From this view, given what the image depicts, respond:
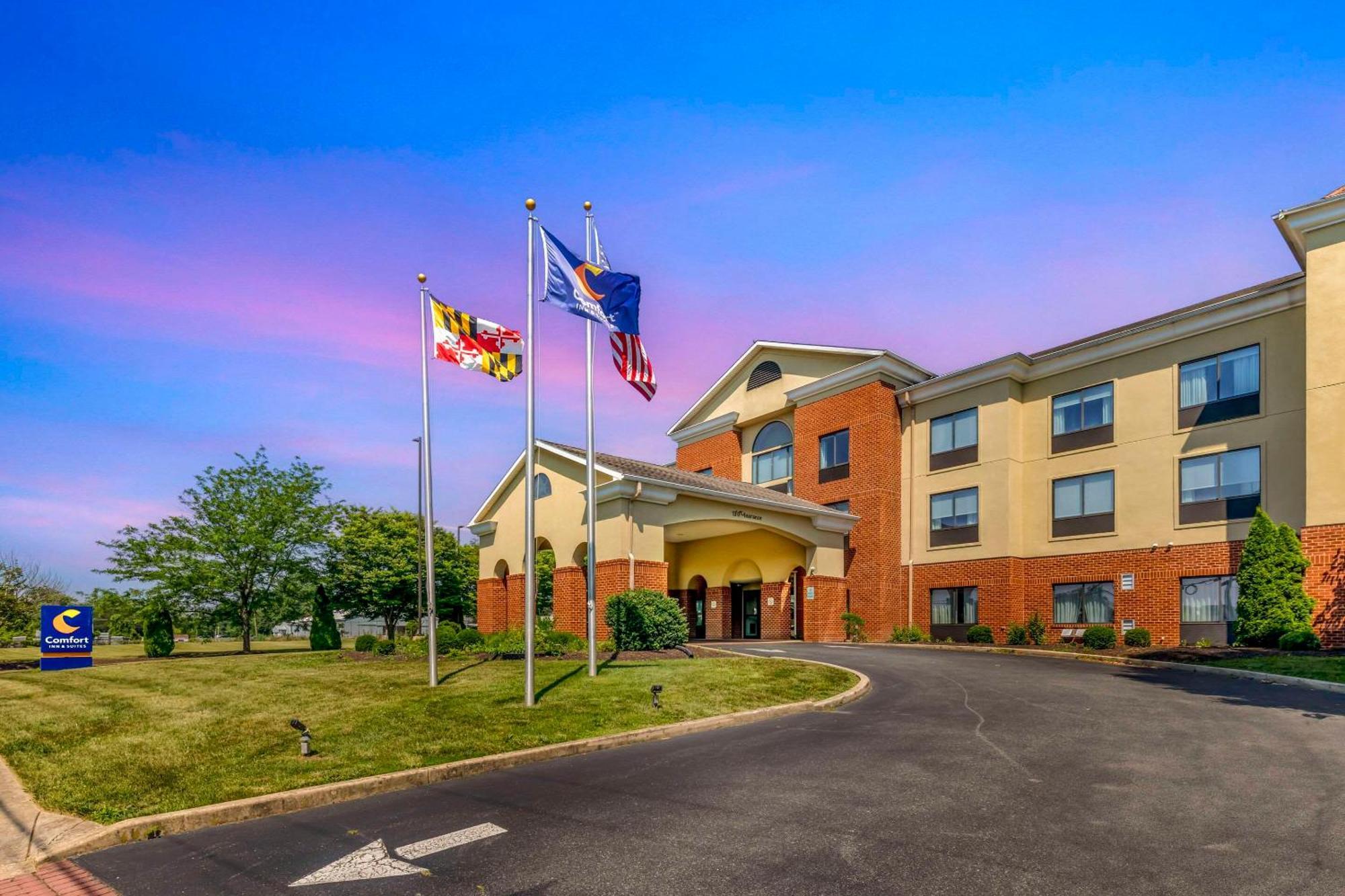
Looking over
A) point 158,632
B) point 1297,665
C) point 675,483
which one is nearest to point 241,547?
point 158,632

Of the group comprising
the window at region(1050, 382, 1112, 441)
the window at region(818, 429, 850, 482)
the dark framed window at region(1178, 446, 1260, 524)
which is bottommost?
the dark framed window at region(1178, 446, 1260, 524)

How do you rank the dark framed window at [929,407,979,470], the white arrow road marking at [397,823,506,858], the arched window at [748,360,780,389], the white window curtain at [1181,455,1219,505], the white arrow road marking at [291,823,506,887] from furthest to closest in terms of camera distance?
the arched window at [748,360,780,389] → the dark framed window at [929,407,979,470] → the white window curtain at [1181,455,1219,505] → the white arrow road marking at [397,823,506,858] → the white arrow road marking at [291,823,506,887]

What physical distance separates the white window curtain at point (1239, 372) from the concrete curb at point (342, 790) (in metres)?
20.9

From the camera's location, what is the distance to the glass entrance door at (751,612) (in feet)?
113

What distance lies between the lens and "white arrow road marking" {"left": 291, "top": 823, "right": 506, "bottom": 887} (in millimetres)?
6251

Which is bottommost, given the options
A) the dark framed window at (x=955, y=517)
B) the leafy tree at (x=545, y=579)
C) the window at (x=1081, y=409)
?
the leafy tree at (x=545, y=579)

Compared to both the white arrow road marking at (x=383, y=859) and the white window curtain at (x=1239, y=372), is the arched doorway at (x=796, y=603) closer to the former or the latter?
the white window curtain at (x=1239, y=372)

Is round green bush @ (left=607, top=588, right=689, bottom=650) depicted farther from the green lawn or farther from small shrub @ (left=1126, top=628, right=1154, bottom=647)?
small shrub @ (left=1126, top=628, right=1154, bottom=647)

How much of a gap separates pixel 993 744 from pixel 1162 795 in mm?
2571

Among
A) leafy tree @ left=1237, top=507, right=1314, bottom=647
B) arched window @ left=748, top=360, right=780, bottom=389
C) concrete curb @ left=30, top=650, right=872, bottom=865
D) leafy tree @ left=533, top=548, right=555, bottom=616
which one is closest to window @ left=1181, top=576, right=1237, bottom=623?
leafy tree @ left=1237, top=507, right=1314, bottom=647

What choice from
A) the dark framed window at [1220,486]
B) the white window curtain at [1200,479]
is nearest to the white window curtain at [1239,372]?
the dark framed window at [1220,486]

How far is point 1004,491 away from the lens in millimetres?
29703

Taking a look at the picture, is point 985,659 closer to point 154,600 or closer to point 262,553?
point 262,553

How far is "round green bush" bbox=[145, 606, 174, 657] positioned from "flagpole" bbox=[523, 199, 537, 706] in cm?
2404
